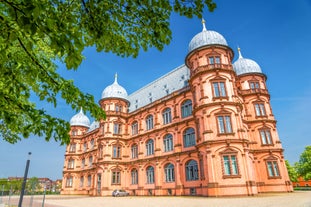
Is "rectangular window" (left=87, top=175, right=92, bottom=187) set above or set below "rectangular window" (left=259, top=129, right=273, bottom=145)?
below

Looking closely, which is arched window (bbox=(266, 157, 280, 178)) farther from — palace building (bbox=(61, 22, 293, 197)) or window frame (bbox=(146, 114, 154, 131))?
window frame (bbox=(146, 114, 154, 131))

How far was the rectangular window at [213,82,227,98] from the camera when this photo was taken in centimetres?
2530

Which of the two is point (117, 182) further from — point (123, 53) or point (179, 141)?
point (123, 53)

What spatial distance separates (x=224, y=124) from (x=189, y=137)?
604cm

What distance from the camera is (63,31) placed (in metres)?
2.82

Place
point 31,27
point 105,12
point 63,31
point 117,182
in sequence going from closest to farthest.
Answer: point 31,27 < point 63,31 < point 105,12 < point 117,182

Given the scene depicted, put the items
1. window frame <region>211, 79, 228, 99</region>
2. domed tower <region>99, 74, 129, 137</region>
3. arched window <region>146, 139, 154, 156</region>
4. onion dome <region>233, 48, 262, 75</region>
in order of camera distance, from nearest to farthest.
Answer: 1. window frame <region>211, 79, 228, 99</region>
2. onion dome <region>233, 48, 262, 75</region>
3. arched window <region>146, 139, 154, 156</region>
4. domed tower <region>99, 74, 129, 137</region>

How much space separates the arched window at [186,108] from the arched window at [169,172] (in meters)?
7.43

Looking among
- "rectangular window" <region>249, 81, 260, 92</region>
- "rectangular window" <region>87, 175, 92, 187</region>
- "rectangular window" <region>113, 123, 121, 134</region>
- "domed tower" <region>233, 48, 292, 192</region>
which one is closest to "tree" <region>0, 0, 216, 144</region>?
"domed tower" <region>233, 48, 292, 192</region>

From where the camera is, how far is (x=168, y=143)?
3145 cm

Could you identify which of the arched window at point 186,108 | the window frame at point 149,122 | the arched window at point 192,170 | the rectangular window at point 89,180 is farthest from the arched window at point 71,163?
the arched window at point 192,170

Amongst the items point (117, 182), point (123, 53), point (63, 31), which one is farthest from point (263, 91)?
point (63, 31)

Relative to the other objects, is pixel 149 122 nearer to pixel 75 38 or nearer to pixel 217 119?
pixel 217 119

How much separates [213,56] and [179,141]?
12.4 m
